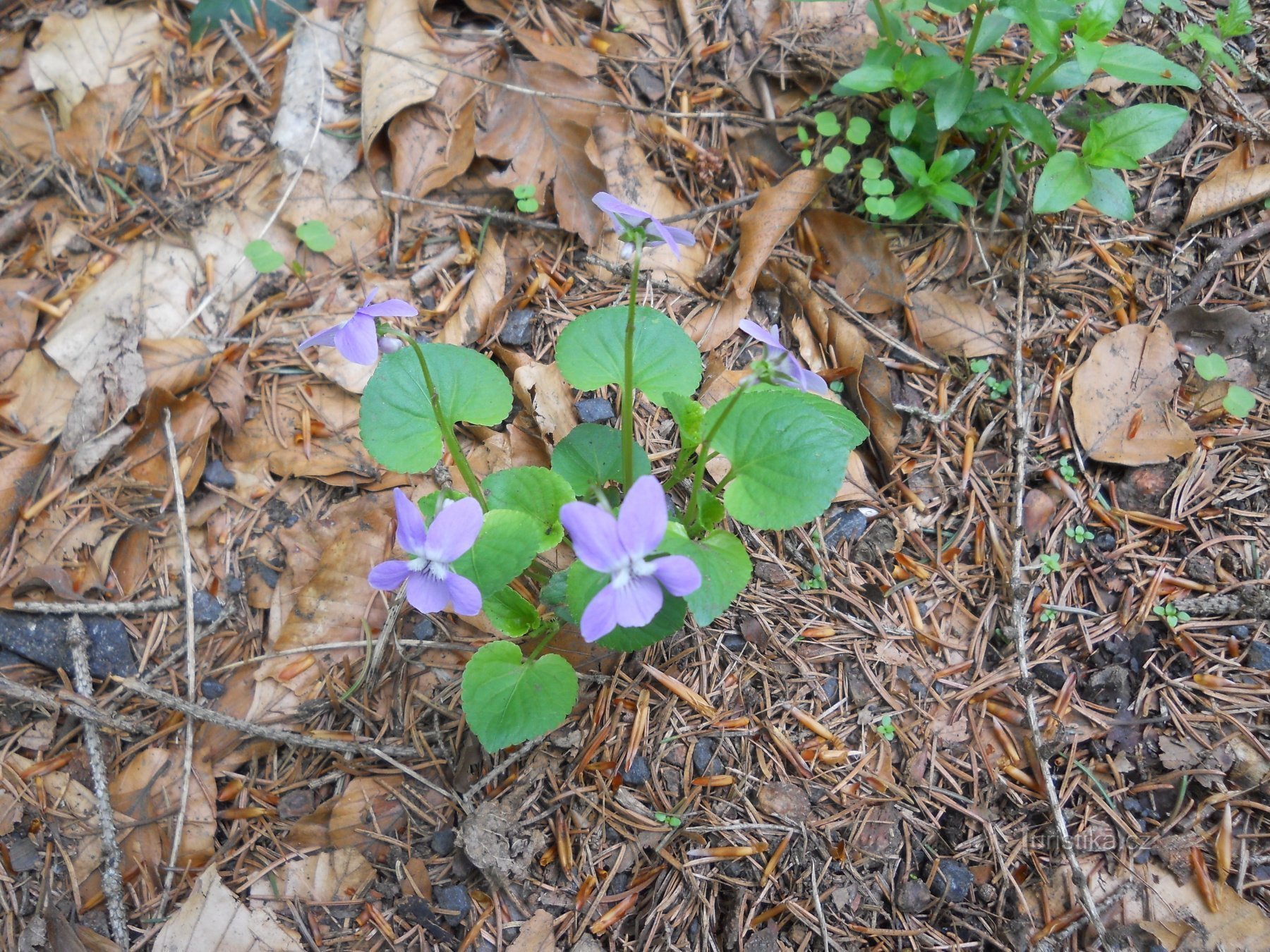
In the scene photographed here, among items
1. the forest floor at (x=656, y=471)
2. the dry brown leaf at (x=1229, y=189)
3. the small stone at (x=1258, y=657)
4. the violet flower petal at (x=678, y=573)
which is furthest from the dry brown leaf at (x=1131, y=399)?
the violet flower petal at (x=678, y=573)

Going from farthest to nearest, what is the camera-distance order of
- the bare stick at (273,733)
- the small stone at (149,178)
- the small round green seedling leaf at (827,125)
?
the small stone at (149,178), the small round green seedling leaf at (827,125), the bare stick at (273,733)

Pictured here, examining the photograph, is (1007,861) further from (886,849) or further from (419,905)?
(419,905)

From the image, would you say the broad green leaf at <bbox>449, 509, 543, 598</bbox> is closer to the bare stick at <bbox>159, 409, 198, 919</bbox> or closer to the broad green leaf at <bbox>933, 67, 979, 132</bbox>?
the bare stick at <bbox>159, 409, 198, 919</bbox>

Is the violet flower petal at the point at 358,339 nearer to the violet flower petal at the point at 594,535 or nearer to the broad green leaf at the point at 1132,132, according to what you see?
the violet flower petal at the point at 594,535

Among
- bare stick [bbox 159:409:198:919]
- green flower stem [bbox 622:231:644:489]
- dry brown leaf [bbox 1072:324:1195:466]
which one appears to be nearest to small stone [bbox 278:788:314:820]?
bare stick [bbox 159:409:198:919]

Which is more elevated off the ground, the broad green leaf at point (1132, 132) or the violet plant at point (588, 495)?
the broad green leaf at point (1132, 132)

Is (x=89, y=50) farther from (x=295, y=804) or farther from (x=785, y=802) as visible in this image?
(x=785, y=802)

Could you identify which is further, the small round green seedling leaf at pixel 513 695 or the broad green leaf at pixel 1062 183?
the broad green leaf at pixel 1062 183
